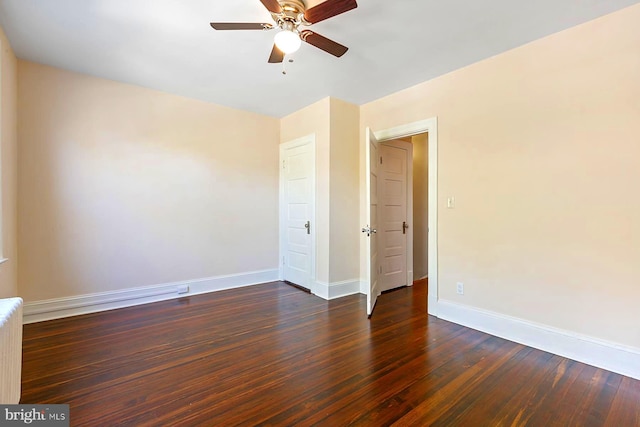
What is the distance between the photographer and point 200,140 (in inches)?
151

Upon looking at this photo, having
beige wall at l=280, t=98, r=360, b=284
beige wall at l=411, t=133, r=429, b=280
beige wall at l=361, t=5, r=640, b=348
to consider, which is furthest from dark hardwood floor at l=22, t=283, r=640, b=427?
beige wall at l=411, t=133, r=429, b=280

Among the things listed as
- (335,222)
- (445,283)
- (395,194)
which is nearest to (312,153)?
(335,222)

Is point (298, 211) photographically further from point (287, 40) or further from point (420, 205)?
point (287, 40)

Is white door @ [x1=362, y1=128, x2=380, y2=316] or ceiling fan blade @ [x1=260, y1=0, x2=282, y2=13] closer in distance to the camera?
ceiling fan blade @ [x1=260, y1=0, x2=282, y2=13]

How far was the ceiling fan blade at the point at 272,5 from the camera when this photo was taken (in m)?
1.76

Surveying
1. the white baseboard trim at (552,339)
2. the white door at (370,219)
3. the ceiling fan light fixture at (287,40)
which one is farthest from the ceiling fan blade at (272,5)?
the white baseboard trim at (552,339)

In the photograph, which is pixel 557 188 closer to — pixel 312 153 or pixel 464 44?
pixel 464 44

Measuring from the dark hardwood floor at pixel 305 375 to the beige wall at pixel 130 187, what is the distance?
2.24 feet

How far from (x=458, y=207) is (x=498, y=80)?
1.23m

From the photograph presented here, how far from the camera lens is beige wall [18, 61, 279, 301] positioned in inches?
113

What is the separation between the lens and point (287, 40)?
6.26 feet

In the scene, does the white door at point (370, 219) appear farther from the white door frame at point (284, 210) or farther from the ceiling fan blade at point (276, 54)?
the ceiling fan blade at point (276, 54)
